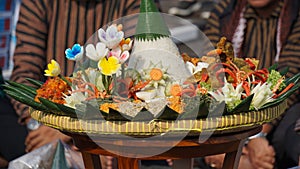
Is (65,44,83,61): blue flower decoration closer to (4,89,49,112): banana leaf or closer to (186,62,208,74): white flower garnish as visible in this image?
(4,89,49,112): banana leaf

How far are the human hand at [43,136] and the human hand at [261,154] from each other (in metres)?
0.71

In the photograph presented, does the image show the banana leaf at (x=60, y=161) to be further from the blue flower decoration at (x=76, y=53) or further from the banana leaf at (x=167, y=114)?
the banana leaf at (x=167, y=114)

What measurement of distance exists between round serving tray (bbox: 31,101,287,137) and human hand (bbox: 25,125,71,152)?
1.02m

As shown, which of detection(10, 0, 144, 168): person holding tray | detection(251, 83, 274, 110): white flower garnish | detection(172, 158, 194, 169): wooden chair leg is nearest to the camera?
detection(251, 83, 274, 110): white flower garnish

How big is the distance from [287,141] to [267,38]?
0.50 m

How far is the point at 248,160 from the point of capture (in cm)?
247

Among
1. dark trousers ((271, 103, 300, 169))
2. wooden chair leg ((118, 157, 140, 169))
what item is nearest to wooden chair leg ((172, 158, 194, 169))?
wooden chair leg ((118, 157, 140, 169))

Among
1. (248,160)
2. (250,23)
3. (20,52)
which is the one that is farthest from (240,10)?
(20,52)

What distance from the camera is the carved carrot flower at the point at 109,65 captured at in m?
1.45

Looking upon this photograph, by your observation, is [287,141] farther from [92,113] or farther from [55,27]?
[92,113]

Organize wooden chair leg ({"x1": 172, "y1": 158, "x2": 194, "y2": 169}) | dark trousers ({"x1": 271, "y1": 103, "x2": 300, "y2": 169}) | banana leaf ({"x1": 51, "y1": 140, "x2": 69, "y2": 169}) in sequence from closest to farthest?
1. wooden chair leg ({"x1": 172, "y1": 158, "x2": 194, "y2": 169})
2. banana leaf ({"x1": 51, "y1": 140, "x2": 69, "y2": 169})
3. dark trousers ({"x1": 271, "y1": 103, "x2": 300, "y2": 169})

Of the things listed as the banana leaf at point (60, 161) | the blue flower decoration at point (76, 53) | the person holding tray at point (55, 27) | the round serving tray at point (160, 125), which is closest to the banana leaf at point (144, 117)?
the round serving tray at point (160, 125)

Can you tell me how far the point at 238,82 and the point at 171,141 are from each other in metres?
0.26

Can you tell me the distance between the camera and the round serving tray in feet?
4.51
